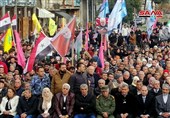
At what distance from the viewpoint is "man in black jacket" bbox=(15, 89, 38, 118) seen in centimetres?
1448

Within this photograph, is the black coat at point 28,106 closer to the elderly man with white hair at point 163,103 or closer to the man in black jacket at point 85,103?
the man in black jacket at point 85,103

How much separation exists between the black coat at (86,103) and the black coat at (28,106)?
1016mm

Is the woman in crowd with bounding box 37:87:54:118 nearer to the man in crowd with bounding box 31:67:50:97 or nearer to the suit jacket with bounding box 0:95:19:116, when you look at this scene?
the suit jacket with bounding box 0:95:19:116

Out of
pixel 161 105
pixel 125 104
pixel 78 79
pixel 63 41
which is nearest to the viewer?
pixel 161 105

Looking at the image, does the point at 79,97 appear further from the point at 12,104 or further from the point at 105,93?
the point at 12,104

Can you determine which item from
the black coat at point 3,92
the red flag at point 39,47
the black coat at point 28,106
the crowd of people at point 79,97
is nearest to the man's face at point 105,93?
the crowd of people at point 79,97

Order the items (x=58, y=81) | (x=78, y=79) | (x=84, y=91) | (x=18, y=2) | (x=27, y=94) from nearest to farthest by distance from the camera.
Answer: (x=84, y=91) → (x=27, y=94) → (x=58, y=81) → (x=78, y=79) → (x=18, y=2)

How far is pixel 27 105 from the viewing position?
47.6ft

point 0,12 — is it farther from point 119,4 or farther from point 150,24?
point 119,4

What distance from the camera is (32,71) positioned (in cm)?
1694

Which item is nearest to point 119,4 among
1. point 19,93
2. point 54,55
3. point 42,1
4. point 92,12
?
point 54,55

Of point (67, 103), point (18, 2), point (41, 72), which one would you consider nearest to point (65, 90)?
point (67, 103)

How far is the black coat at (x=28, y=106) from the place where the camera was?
1448 cm

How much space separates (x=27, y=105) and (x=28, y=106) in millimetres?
37
